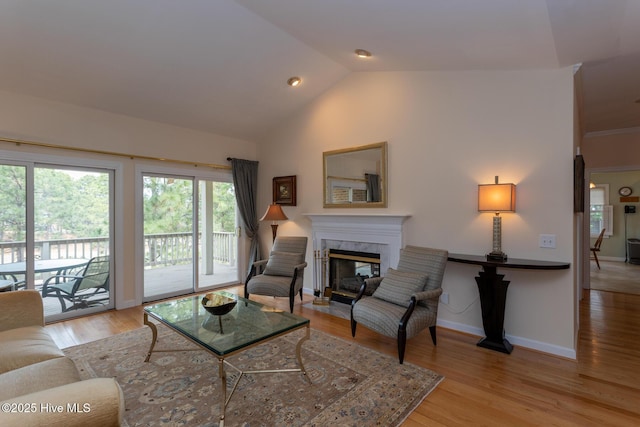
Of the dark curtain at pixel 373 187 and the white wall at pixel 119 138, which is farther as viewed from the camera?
the dark curtain at pixel 373 187

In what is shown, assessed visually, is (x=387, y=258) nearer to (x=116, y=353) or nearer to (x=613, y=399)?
(x=613, y=399)

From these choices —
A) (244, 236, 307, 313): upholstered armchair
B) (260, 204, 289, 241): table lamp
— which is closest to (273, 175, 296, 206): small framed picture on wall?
(260, 204, 289, 241): table lamp

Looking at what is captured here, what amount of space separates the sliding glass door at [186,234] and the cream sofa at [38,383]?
218cm

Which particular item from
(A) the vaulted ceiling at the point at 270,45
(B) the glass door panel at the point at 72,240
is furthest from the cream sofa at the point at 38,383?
(A) the vaulted ceiling at the point at 270,45

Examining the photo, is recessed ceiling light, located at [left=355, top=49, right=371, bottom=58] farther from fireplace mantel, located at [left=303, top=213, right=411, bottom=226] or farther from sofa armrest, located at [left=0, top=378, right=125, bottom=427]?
sofa armrest, located at [left=0, top=378, right=125, bottom=427]

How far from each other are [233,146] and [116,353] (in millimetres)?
3631

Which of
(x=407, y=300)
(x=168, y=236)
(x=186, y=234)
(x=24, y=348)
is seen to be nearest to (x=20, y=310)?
(x=24, y=348)

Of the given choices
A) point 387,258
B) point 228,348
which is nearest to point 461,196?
point 387,258

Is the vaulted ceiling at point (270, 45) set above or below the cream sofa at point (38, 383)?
above

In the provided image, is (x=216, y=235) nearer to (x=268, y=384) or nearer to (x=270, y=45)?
(x=270, y=45)

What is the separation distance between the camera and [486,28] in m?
2.46

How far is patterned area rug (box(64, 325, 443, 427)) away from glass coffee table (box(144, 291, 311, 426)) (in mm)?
108

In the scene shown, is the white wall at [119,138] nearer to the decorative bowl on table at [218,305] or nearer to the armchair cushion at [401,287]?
the decorative bowl on table at [218,305]

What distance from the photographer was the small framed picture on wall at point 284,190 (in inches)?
208
